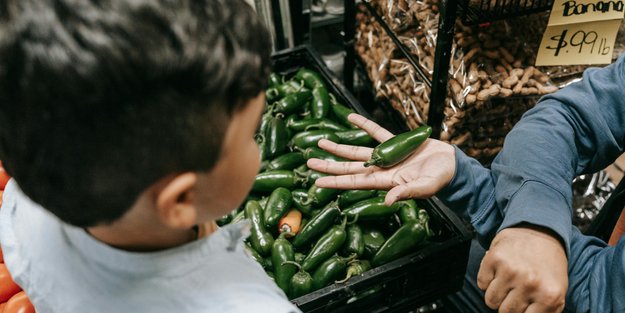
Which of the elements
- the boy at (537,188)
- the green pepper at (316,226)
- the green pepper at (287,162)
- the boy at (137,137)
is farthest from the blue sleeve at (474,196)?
the boy at (137,137)

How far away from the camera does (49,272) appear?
2.59ft

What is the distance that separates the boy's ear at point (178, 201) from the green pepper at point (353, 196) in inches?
40.5

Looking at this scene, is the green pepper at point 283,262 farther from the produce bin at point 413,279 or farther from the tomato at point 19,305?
the tomato at point 19,305

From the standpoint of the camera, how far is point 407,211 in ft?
5.21

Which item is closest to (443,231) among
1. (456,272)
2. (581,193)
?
(456,272)

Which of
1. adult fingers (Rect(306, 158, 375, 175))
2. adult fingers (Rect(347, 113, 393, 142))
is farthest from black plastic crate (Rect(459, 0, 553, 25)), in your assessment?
adult fingers (Rect(306, 158, 375, 175))

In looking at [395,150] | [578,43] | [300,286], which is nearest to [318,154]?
[395,150]

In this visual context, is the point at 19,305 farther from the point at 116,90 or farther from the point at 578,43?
the point at 578,43

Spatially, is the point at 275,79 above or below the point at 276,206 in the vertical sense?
above

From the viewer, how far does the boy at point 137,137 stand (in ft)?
1.62

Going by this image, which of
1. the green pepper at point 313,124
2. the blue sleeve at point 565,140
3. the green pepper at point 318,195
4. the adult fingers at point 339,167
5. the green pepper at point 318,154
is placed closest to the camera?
the blue sleeve at point 565,140

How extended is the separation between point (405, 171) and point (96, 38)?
106cm

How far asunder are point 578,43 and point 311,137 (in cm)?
91

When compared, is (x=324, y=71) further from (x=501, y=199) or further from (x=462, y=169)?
(x=501, y=199)
